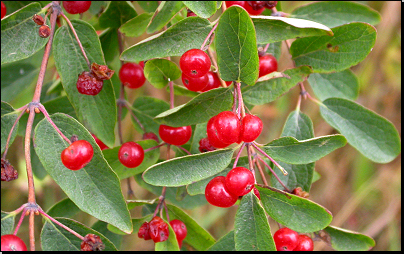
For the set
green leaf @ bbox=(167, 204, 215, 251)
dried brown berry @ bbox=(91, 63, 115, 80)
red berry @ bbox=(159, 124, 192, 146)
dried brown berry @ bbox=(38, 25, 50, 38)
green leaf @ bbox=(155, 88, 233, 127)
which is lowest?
green leaf @ bbox=(167, 204, 215, 251)

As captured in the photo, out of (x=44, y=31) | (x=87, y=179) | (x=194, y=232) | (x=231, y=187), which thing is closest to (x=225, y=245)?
(x=194, y=232)

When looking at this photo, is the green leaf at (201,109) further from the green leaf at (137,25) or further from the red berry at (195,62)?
the green leaf at (137,25)

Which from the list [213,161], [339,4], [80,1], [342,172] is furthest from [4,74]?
[342,172]

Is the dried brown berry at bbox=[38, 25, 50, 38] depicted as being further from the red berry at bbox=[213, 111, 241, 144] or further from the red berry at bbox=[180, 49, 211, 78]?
the red berry at bbox=[213, 111, 241, 144]

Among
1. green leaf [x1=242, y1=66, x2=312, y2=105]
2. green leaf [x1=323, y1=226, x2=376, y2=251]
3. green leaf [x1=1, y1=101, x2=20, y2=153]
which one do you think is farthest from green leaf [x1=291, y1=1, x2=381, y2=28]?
green leaf [x1=1, y1=101, x2=20, y2=153]

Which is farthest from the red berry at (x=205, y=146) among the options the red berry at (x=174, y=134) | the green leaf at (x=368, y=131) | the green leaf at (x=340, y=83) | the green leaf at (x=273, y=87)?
the green leaf at (x=340, y=83)
